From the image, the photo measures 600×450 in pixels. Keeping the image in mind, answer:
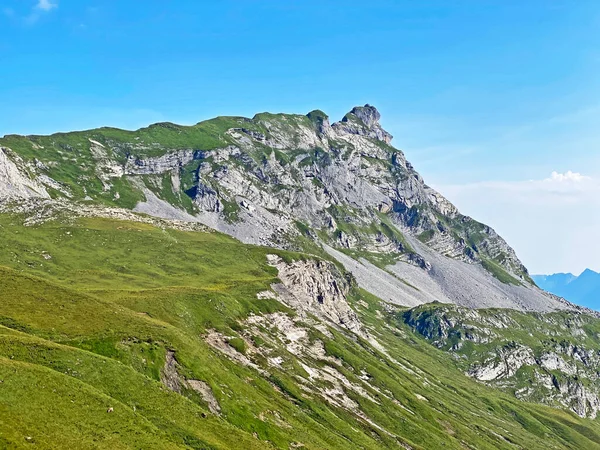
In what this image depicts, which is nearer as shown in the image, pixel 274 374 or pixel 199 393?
pixel 199 393

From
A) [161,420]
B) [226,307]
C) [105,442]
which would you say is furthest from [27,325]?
[226,307]

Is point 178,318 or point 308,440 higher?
point 178,318

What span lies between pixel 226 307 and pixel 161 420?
10748cm

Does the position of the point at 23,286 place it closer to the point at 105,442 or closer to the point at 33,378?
the point at 33,378

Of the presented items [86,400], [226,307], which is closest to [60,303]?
[86,400]

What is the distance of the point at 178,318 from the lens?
160500 mm

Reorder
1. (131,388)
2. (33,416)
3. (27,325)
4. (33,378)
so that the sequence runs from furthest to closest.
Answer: (27,325) → (131,388) → (33,378) → (33,416)

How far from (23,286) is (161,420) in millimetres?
63859

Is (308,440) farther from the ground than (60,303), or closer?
closer

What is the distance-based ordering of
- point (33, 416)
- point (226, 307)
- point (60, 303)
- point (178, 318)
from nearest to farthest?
point (33, 416)
point (60, 303)
point (178, 318)
point (226, 307)

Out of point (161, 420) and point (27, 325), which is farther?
point (27, 325)

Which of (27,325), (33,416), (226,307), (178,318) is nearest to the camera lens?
(33,416)

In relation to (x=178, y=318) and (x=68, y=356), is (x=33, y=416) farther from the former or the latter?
(x=178, y=318)

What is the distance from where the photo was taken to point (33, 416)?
68.8m
